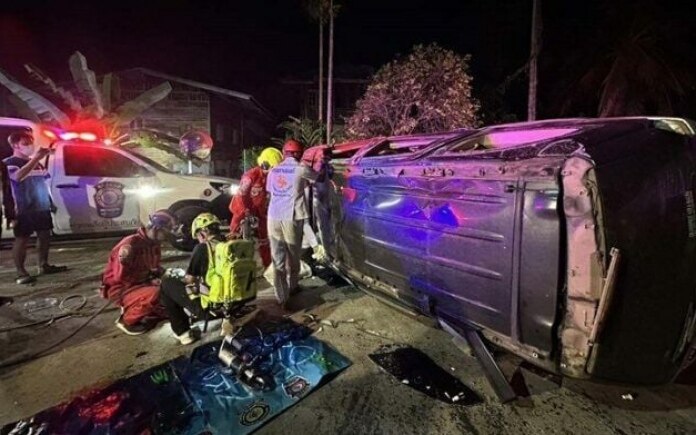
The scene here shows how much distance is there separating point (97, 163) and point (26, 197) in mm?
1444

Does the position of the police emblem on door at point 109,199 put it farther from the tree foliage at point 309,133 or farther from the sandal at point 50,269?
the tree foliage at point 309,133

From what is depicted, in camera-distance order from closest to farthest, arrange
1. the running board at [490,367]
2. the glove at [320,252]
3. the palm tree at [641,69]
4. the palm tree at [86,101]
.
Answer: the running board at [490,367] < the glove at [320,252] < the palm tree at [86,101] < the palm tree at [641,69]

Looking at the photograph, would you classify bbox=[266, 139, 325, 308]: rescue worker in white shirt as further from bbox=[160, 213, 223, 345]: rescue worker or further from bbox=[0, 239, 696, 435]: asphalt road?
bbox=[160, 213, 223, 345]: rescue worker

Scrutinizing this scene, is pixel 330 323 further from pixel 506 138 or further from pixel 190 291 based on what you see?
pixel 506 138

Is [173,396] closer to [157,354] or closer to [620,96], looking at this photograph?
[157,354]

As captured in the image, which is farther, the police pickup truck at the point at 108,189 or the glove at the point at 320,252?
the police pickup truck at the point at 108,189

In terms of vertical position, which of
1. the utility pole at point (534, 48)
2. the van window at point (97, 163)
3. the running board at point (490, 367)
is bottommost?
the running board at point (490, 367)

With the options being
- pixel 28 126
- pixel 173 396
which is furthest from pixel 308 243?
pixel 28 126

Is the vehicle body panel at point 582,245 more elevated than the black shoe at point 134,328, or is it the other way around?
the vehicle body panel at point 582,245

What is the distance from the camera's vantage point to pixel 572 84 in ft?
50.3

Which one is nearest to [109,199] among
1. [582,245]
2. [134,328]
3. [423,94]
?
[134,328]

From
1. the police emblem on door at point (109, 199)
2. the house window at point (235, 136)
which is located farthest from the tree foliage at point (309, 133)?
the police emblem on door at point (109, 199)

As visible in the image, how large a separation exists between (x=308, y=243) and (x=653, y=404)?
3.29 metres

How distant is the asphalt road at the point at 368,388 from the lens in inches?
89.0
